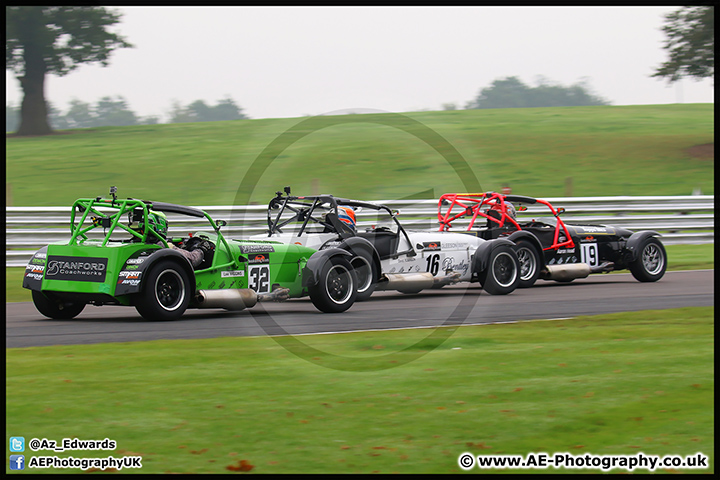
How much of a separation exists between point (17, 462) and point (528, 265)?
1059 centimetres

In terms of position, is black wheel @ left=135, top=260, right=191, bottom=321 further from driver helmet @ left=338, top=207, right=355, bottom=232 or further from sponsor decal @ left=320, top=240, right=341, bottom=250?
driver helmet @ left=338, top=207, right=355, bottom=232

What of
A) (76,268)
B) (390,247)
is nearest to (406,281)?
(390,247)

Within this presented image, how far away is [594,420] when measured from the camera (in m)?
5.77

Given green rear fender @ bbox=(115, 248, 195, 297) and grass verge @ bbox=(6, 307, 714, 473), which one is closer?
grass verge @ bbox=(6, 307, 714, 473)

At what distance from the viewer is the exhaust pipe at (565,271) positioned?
565 inches

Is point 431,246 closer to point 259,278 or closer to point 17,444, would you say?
point 259,278

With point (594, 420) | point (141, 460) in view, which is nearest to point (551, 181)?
point (594, 420)

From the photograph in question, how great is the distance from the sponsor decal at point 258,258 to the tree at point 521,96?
189 ft

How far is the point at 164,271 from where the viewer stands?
995 cm

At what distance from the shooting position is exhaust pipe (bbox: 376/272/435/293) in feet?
40.1

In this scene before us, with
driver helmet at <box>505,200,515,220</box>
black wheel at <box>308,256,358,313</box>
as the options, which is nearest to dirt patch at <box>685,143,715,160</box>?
driver helmet at <box>505,200,515,220</box>

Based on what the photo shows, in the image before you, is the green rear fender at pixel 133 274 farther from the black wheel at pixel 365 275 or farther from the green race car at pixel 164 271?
the black wheel at pixel 365 275

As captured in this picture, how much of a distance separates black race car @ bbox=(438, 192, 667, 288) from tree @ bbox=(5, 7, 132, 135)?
24.8 m

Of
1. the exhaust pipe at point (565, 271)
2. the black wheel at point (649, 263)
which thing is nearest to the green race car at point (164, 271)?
the exhaust pipe at point (565, 271)
